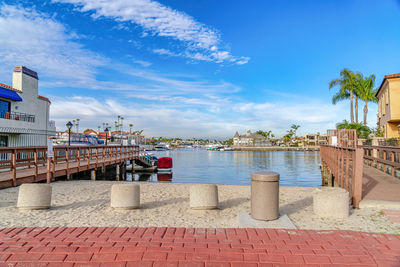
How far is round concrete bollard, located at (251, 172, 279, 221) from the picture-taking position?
6.03 metres

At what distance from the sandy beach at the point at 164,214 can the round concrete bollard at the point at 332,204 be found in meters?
0.17

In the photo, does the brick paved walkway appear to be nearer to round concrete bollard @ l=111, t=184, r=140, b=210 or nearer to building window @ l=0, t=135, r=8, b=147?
round concrete bollard @ l=111, t=184, r=140, b=210

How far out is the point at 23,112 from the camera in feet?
89.1

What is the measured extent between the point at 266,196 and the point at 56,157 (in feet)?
41.2

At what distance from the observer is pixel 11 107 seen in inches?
1024

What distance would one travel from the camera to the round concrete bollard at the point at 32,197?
7.15 m

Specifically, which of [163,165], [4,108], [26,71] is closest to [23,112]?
[4,108]

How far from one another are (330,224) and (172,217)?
11.7 feet

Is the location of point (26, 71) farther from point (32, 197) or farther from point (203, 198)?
point (203, 198)

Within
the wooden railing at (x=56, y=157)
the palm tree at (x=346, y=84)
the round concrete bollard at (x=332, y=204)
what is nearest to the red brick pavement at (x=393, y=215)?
the round concrete bollard at (x=332, y=204)

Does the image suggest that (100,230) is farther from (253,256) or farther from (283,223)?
(283,223)

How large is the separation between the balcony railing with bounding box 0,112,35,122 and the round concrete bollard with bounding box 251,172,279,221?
26.4 metres

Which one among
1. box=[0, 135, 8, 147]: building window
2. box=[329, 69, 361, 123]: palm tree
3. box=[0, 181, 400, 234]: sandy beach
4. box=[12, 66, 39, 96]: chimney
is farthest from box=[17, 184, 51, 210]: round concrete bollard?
box=[329, 69, 361, 123]: palm tree

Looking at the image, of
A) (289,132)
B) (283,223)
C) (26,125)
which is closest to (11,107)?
(26,125)
